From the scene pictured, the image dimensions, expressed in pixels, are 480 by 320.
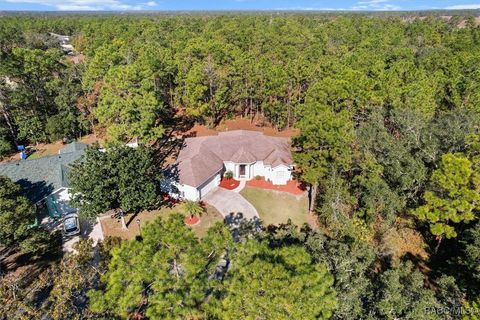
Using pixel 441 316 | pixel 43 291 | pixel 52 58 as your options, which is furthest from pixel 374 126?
pixel 52 58

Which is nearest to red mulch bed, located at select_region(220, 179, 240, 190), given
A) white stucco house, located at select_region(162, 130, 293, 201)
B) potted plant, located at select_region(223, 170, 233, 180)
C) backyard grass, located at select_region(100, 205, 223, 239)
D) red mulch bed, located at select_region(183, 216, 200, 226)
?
potted plant, located at select_region(223, 170, 233, 180)

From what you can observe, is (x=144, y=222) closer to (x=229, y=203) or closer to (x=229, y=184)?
(x=229, y=203)

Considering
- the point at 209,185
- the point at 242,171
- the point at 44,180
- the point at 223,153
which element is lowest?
the point at 209,185

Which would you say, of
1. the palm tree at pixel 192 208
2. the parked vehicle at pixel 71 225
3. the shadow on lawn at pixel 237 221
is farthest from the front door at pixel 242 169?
the parked vehicle at pixel 71 225

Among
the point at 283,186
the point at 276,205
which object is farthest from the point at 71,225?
the point at 283,186

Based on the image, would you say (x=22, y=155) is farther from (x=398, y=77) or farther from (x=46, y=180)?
(x=398, y=77)

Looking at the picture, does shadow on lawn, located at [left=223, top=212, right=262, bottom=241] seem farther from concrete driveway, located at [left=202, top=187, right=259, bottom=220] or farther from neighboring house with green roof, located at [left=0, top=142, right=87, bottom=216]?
neighboring house with green roof, located at [left=0, top=142, right=87, bottom=216]

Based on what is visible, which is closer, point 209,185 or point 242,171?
point 209,185
